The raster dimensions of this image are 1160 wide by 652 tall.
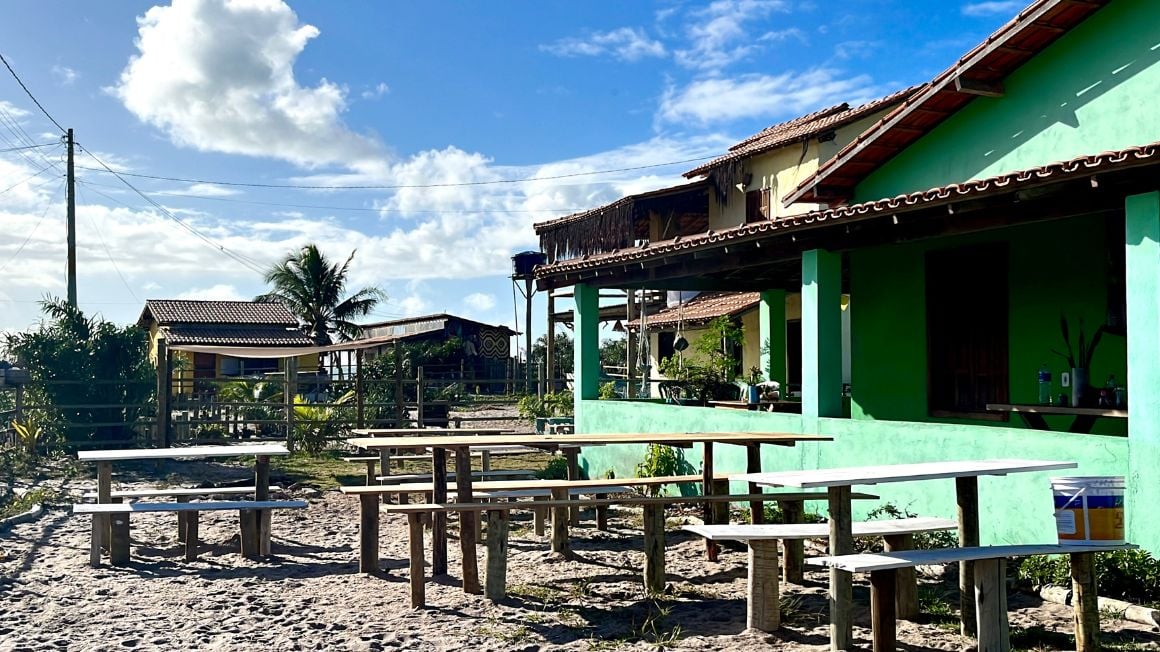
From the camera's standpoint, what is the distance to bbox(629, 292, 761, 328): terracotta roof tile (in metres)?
20.6

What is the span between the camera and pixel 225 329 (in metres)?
38.5

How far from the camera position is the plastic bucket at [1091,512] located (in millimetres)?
5148

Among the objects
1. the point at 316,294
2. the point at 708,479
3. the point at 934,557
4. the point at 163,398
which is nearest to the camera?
the point at 934,557

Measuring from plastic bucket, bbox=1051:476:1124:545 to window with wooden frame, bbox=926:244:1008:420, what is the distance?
5.23 meters

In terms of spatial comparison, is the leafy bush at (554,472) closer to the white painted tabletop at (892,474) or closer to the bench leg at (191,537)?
the bench leg at (191,537)

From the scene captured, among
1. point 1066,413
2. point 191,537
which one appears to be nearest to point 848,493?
point 1066,413

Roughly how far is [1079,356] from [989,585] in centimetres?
521

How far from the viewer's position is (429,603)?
6.87m

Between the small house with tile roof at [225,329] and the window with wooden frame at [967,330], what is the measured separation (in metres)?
27.3

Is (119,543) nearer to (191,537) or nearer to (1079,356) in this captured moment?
(191,537)

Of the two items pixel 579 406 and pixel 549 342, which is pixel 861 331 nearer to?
A: pixel 579 406

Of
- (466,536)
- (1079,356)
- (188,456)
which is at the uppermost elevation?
(1079,356)

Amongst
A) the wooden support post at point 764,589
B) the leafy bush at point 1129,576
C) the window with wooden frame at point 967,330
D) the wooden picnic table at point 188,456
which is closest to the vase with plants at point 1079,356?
the window with wooden frame at point 967,330

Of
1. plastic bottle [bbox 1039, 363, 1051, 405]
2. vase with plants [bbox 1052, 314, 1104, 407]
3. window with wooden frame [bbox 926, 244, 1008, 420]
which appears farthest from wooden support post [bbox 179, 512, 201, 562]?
plastic bottle [bbox 1039, 363, 1051, 405]
